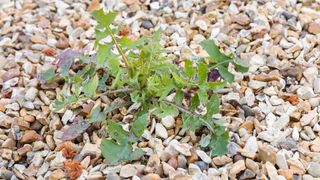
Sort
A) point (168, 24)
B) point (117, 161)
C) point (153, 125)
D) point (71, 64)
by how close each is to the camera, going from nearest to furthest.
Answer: point (117, 161) → point (153, 125) → point (71, 64) → point (168, 24)

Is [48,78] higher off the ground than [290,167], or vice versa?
[48,78]

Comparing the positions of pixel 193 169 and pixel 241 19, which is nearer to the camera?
pixel 193 169

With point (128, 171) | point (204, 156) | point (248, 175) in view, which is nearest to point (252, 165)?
point (248, 175)

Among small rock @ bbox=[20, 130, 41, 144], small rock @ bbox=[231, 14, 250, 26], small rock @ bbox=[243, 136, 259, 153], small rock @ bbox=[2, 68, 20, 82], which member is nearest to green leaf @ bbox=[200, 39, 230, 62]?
small rock @ bbox=[243, 136, 259, 153]

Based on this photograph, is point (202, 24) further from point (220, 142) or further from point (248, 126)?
point (220, 142)

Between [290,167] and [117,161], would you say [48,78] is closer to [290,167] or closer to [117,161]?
[117,161]

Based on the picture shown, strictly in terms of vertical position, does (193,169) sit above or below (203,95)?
below

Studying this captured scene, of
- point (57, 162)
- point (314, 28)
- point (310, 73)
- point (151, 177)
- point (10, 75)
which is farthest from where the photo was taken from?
point (314, 28)

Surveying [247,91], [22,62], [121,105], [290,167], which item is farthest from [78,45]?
[290,167]
